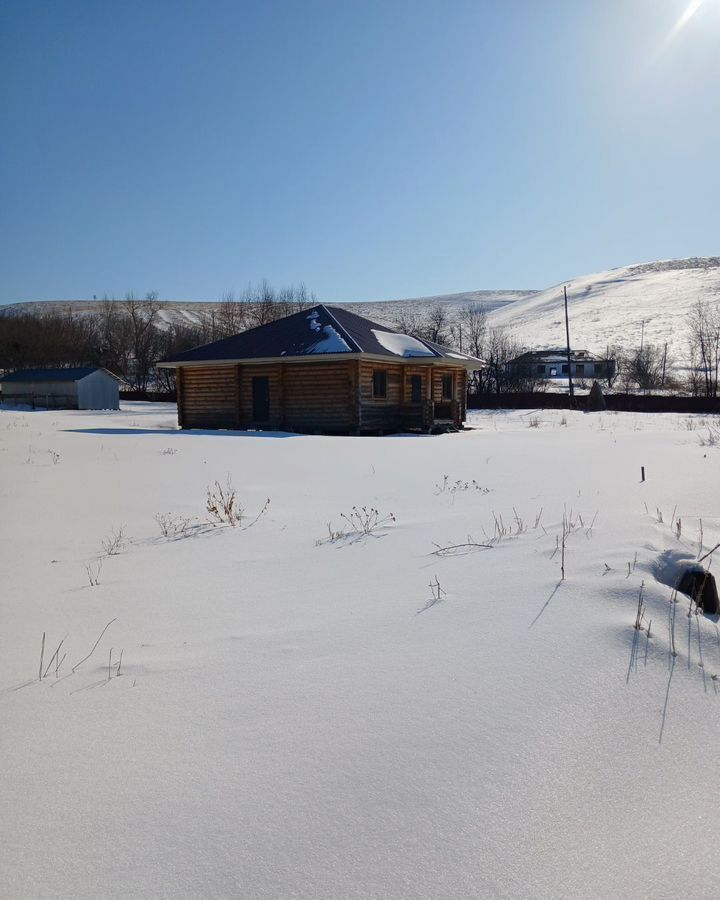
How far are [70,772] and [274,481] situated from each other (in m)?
6.68

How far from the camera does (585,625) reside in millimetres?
3193

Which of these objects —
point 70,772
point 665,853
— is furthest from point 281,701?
point 665,853


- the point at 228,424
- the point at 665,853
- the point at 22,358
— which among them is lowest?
the point at 665,853

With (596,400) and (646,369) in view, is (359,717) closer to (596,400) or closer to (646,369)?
(596,400)

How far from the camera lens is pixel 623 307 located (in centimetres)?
10044

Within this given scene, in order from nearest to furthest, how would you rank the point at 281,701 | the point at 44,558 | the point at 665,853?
the point at 665,853 → the point at 281,701 → the point at 44,558

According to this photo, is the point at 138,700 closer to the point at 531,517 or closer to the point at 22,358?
the point at 531,517

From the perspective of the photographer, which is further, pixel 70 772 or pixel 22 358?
pixel 22 358

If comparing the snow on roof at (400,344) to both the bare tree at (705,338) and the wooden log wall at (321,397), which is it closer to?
the wooden log wall at (321,397)

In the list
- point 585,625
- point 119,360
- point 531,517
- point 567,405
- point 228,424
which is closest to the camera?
point 585,625

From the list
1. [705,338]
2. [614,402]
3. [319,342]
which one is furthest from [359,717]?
[705,338]

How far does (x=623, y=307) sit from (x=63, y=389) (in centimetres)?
8824

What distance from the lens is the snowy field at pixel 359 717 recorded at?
5.73 ft

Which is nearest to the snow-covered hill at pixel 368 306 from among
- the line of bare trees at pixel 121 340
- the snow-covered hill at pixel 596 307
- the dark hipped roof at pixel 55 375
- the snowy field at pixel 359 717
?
the snow-covered hill at pixel 596 307
